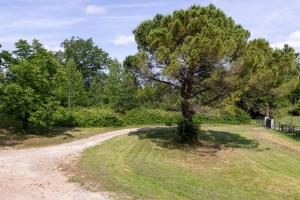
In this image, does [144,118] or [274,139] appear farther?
[144,118]

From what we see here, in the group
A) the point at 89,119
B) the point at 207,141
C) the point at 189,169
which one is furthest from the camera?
the point at 89,119

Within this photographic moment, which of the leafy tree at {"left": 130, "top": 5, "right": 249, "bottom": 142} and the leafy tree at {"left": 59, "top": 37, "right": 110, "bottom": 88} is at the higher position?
the leafy tree at {"left": 59, "top": 37, "right": 110, "bottom": 88}

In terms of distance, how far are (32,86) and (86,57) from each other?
53922 millimetres

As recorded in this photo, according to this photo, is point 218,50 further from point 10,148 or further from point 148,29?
point 10,148

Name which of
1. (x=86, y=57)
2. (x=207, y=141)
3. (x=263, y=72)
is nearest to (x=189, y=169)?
(x=263, y=72)

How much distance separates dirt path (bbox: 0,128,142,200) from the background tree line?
5.37m

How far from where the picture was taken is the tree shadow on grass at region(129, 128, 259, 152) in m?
25.0

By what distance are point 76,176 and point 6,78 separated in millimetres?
14218

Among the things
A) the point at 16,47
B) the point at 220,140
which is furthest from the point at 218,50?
the point at 16,47

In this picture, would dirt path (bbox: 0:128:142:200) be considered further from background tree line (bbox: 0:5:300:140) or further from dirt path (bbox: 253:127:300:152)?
dirt path (bbox: 253:127:300:152)

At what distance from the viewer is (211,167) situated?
19219 millimetres

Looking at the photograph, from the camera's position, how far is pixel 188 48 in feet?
69.9

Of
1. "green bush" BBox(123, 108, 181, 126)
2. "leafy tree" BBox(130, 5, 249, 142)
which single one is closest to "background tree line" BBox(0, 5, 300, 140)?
"leafy tree" BBox(130, 5, 249, 142)

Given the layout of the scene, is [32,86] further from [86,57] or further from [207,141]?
[86,57]
